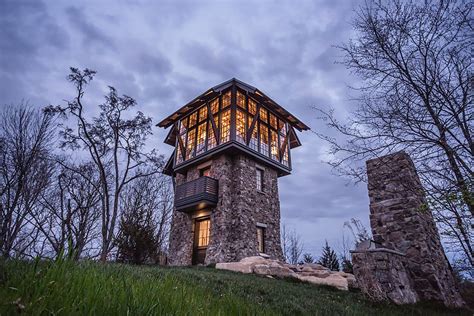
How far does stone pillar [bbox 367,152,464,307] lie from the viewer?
19.3 feet

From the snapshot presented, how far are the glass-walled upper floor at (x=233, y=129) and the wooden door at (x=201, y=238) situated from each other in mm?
4094

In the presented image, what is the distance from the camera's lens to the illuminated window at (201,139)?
15.3m

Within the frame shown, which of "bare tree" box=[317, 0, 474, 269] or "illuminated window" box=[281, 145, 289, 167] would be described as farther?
"illuminated window" box=[281, 145, 289, 167]

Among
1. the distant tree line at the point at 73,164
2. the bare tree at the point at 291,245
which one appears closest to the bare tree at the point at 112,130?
the distant tree line at the point at 73,164

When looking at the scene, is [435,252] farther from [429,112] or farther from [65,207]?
[65,207]

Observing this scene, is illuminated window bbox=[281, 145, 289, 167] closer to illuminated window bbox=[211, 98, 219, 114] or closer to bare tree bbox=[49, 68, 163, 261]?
illuminated window bbox=[211, 98, 219, 114]

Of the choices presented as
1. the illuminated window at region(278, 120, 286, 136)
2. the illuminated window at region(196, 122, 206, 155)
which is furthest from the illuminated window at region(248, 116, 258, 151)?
the illuminated window at region(196, 122, 206, 155)

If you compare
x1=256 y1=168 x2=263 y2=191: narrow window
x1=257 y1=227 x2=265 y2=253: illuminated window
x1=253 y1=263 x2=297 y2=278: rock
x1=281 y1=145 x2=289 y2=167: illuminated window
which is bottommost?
x1=253 y1=263 x2=297 y2=278: rock

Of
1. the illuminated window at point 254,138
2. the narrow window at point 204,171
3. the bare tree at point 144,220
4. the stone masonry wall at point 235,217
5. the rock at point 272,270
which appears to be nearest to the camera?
the rock at point 272,270

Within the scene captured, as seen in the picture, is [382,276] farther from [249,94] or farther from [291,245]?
[291,245]

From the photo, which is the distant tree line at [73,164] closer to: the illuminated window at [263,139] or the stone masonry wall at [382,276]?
the illuminated window at [263,139]

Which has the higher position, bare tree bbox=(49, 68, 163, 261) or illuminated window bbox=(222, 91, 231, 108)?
illuminated window bbox=(222, 91, 231, 108)

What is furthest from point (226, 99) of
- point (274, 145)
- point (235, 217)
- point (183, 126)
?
point (235, 217)

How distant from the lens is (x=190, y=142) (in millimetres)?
16500
